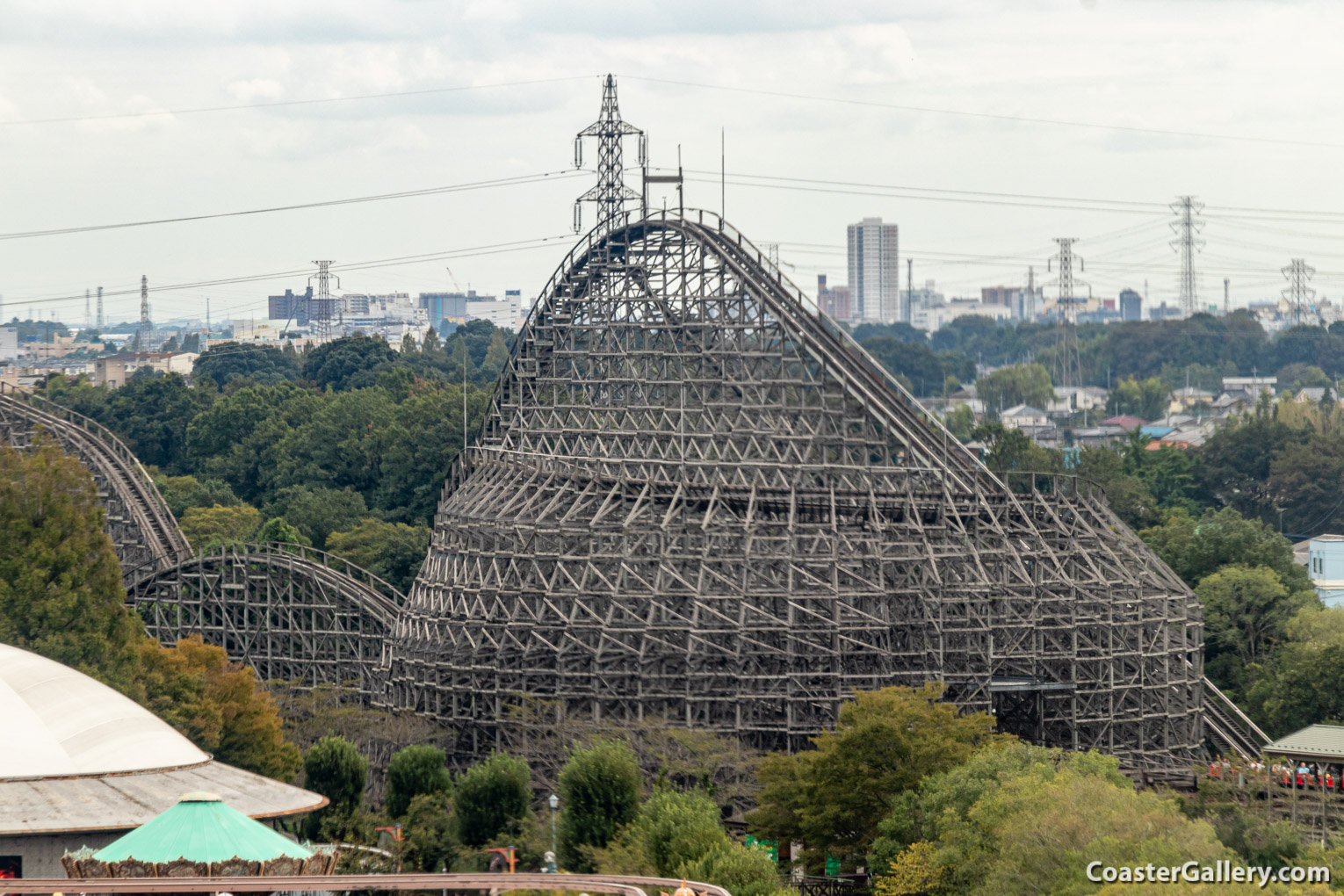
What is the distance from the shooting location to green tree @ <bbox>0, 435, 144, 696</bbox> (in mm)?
55812

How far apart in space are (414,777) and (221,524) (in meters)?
49.4

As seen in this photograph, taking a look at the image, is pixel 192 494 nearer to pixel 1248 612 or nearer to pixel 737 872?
pixel 1248 612

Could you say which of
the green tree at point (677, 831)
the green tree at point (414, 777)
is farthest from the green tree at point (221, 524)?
the green tree at point (677, 831)

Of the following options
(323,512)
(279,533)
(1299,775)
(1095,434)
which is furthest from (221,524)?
(1095,434)

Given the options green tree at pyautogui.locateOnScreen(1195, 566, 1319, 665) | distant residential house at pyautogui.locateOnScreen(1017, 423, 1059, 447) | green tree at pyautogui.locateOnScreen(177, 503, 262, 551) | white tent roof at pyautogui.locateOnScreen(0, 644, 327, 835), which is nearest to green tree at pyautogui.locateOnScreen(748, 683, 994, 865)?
white tent roof at pyautogui.locateOnScreen(0, 644, 327, 835)

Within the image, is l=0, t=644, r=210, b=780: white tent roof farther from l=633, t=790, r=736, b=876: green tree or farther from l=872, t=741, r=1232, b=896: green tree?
l=872, t=741, r=1232, b=896: green tree

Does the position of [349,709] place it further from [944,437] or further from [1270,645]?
[1270,645]

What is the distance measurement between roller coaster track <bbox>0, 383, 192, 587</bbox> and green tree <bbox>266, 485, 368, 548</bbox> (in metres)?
18.1

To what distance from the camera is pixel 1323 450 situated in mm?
118312

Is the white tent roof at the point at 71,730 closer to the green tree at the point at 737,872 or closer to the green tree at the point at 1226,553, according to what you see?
the green tree at the point at 737,872

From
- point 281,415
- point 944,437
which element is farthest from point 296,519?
point 944,437

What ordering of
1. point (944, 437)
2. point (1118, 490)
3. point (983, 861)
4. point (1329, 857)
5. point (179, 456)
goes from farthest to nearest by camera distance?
1. point (179, 456)
2. point (1118, 490)
3. point (944, 437)
4. point (983, 861)
5. point (1329, 857)

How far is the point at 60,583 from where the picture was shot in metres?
57.2

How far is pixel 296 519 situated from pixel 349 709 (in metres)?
40.1
